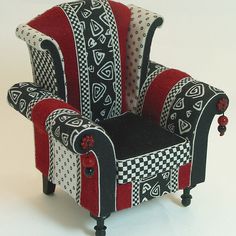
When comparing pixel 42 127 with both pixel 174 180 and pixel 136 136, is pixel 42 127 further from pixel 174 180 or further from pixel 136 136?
pixel 174 180

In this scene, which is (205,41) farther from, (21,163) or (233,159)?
(21,163)

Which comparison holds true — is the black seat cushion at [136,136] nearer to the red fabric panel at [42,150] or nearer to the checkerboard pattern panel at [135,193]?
the checkerboard pattern panel at [135,193]

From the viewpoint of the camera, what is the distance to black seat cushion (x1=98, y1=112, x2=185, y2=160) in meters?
3.51

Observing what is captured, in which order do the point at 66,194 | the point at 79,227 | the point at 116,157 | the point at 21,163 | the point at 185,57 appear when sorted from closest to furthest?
the point at 116,157 < the point at 79,227 < the point at 66,194 < the point at 21,163 < the point at 185,57

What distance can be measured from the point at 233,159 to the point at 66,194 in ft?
3.15

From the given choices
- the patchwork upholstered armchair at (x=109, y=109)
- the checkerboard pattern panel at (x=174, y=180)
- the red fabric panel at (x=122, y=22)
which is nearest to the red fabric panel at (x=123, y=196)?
the patchwork upholstered armchair at (x=109, y=109)

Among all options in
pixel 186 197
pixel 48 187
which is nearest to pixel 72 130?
pixel 48 187

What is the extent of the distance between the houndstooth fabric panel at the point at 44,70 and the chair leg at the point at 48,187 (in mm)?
480

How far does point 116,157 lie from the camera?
11.3ft

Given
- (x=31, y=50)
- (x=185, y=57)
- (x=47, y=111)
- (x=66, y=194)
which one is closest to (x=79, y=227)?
(x=66, y=194)

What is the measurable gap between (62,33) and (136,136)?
0.61 m

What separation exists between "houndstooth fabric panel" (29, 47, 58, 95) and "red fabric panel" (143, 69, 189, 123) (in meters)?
0.49

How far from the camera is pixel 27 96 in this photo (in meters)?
3.61

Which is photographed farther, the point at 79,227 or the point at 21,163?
the point at 21,163
